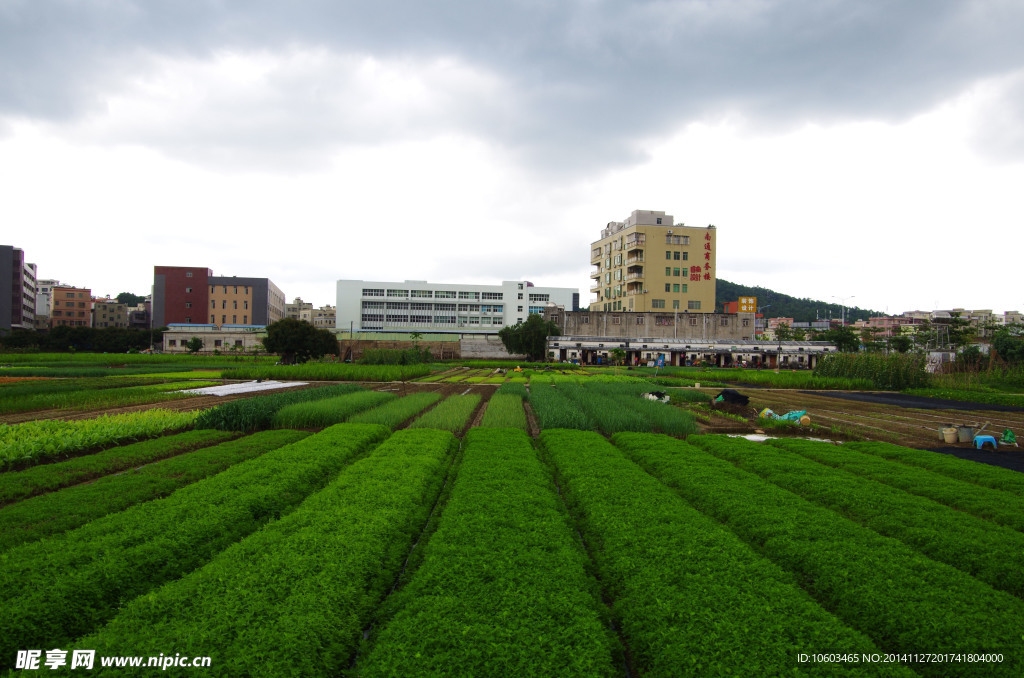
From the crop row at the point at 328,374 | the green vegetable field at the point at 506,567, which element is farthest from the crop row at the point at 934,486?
the crop row at the point at 328,374

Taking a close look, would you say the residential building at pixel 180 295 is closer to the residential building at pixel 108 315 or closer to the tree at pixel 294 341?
the residential building at pixel 108 315

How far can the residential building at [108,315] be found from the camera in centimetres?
12081

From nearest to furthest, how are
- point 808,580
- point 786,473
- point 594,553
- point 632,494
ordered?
point 808,580 → point 594,553 → point 632,494 → point 786,473

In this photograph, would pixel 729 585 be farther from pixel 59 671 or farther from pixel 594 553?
pixel 59 671

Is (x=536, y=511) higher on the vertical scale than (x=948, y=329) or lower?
lower

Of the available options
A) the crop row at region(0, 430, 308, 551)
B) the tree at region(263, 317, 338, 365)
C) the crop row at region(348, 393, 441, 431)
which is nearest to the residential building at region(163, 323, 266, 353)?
the tree at region(263, 317, 338, 365)

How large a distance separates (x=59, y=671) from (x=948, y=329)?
10733 cm

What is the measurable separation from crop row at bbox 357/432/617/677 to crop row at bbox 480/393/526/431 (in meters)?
8.65

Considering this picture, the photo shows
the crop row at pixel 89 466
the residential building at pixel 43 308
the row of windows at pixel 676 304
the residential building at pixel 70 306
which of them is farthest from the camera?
the residential building at pixel 70 306

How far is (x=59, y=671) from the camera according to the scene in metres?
3.92

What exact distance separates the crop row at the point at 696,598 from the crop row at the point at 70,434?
42.2ft

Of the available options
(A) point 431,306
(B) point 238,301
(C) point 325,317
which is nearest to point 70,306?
(B) point 238,301

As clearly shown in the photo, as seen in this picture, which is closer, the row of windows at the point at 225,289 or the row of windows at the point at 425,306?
the row of windows at the point at 225,289

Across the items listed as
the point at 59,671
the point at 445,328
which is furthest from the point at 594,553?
the point at 445,328
